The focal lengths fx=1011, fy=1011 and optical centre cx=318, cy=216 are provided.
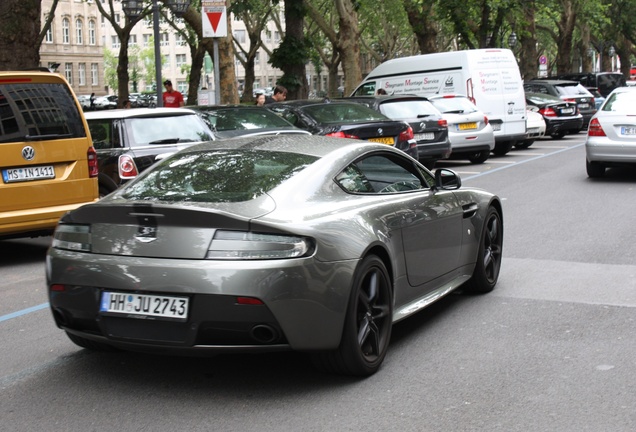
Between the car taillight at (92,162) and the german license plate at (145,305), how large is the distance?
5362 millimetres

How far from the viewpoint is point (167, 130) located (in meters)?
11.8

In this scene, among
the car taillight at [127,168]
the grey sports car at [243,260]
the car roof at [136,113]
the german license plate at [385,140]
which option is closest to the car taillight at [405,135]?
the german license plate at [385,140]

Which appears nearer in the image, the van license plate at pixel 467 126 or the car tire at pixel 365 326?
the car tire at pixel 365 326

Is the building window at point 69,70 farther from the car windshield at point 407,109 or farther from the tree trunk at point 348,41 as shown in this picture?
the car windshield at point 407,109

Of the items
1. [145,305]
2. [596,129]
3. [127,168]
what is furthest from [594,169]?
[145,305]

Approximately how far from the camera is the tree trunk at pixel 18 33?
17.8 meters

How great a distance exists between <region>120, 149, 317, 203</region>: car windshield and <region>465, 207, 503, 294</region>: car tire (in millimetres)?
2253

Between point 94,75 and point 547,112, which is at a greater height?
point 94,75

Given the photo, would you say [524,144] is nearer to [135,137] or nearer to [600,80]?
[600,80]

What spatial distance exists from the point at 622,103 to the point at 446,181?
35.9 feet

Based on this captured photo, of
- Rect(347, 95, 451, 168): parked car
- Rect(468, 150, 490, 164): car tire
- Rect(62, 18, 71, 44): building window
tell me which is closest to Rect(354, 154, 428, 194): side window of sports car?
Rect(347, 95, 451, 168): parked car

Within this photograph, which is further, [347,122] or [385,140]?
[347,122]

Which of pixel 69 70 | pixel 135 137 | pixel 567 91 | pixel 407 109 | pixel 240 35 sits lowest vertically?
pixel 135 137

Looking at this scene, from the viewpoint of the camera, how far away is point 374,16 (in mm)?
70125
